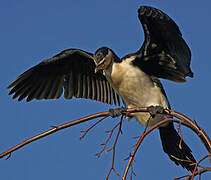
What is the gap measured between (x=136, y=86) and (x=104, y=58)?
605 millimetres

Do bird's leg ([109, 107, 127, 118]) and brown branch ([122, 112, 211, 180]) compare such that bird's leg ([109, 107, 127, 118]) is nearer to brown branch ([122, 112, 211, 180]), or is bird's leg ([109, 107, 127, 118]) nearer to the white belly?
the white belly

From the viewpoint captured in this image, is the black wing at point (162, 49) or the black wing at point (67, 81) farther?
the black wing at point (67, 81)

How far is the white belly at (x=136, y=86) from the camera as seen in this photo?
5703mm

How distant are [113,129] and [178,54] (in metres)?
1.82

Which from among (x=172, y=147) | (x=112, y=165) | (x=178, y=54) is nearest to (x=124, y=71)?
(x=178, y=54)

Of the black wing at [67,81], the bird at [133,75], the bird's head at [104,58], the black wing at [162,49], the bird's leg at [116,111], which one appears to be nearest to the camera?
the bird's leg at [116,111]

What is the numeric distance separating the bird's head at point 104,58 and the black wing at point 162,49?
37 centimetres

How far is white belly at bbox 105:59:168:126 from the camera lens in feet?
18.7

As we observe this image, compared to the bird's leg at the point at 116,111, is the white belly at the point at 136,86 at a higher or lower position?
higher

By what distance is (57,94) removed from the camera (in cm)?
705

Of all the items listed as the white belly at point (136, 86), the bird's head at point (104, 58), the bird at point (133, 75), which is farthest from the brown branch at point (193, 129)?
the bird's head at point (104, 58)

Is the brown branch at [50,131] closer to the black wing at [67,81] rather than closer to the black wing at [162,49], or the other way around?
the black wing at [162,49]

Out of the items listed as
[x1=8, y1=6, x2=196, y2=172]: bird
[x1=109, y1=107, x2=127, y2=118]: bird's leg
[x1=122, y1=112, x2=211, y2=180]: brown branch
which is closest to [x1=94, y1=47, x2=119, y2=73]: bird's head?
[x1=8, y1=6, x2=196, y2=172]: bird

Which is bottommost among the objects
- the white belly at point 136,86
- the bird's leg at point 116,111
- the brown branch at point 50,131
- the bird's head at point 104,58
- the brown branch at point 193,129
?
the brown branch at point 193,129
